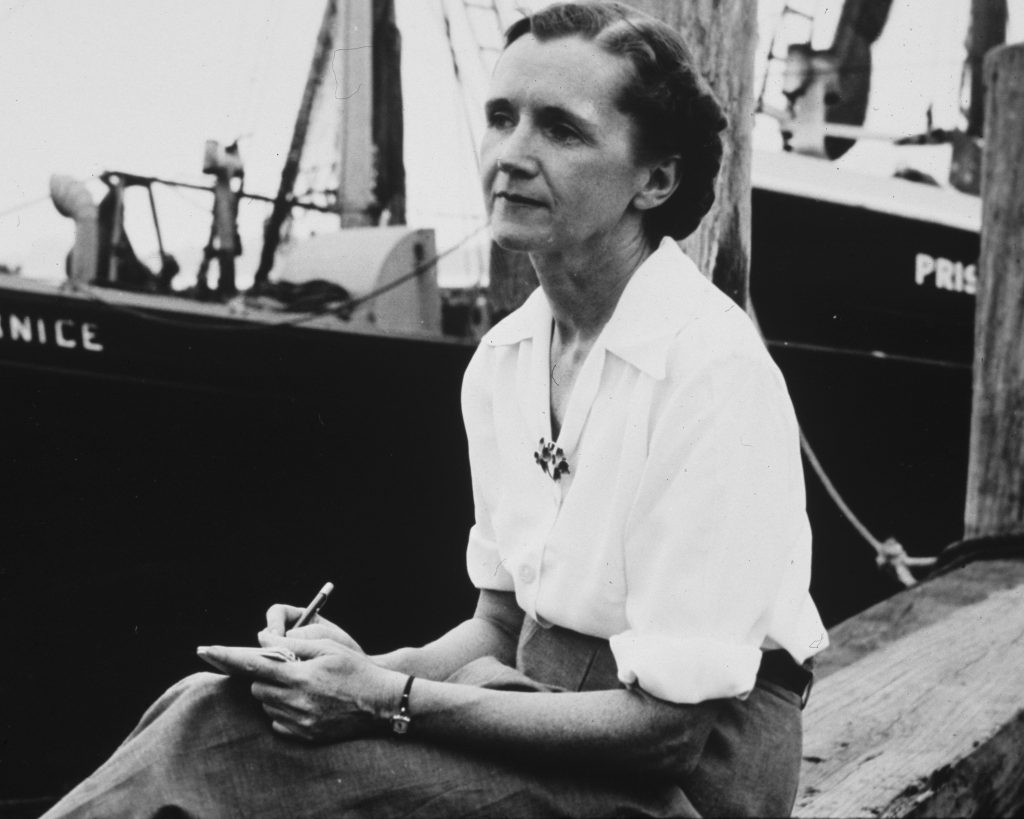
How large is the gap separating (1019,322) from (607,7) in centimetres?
311

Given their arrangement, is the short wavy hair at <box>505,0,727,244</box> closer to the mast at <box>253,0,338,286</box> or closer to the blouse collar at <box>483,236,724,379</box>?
the blouse collar at <box>483,236,724,379</box>

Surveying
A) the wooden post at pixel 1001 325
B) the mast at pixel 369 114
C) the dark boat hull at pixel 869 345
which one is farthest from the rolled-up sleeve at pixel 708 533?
the mast at pixel 369 114

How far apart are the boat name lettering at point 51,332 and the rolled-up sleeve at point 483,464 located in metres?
5.13

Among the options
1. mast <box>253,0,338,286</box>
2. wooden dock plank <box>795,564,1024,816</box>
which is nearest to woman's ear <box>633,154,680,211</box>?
wooden dock plank <box>795,564,1024,816</box>

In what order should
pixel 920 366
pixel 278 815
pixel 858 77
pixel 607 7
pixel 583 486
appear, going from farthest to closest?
1. pixel 858 77
2. pixel 920 366
3. pixel 607 7
4. pixel 583 486
5. pixel 278 815

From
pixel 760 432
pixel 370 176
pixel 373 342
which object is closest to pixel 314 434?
pixel 373 342

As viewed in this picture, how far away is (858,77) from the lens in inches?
362

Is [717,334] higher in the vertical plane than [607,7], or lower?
lower

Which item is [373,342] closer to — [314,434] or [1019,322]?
[314,434]

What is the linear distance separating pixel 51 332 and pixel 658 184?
543cm

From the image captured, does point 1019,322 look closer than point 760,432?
No

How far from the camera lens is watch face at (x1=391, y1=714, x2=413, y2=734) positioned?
1.29m

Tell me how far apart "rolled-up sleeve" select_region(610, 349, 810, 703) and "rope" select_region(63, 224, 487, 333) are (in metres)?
5.57

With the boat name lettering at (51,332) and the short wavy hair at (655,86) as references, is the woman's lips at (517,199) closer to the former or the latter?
the short wavy hair at (655,86)
